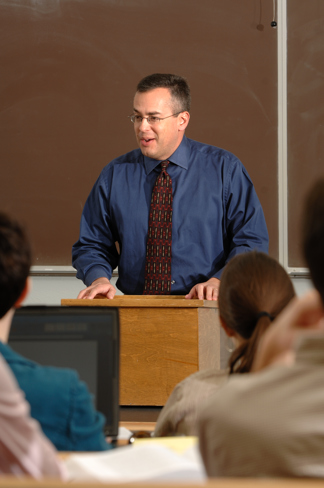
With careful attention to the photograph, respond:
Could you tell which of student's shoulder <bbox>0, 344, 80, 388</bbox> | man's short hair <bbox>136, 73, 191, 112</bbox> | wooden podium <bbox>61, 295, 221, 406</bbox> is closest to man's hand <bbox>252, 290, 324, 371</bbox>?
student's shoulder <bbox>0, 344, 80, 388</bbox>

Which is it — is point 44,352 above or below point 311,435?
below

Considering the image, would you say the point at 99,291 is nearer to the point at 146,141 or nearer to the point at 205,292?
the point at 205,292

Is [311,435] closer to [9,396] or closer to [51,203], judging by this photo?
[9,396]

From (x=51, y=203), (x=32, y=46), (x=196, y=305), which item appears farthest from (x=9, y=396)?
(x=32, y=46)

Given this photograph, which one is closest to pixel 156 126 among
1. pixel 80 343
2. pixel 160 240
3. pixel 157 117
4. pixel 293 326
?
pixel 157 117

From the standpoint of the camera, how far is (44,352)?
1254mm

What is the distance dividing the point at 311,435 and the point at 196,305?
148 centimetres

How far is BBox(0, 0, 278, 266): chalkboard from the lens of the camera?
3.79 m

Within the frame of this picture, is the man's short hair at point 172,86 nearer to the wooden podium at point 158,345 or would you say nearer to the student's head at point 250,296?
the wooden podium at point 158,345

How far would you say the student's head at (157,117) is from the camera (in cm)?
290

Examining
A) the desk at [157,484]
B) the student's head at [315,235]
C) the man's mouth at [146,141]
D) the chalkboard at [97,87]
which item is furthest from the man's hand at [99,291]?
the desk at [157,484]

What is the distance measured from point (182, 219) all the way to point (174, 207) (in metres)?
0.07

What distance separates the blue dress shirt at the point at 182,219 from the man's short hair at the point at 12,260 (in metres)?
1.77

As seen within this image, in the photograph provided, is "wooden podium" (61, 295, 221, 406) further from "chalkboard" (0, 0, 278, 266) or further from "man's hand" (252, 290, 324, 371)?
"chalkboard" (0, 0, 278, 266)
